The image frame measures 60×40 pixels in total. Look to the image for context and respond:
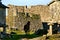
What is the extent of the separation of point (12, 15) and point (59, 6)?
17.5 metres

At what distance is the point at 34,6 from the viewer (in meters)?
56.5

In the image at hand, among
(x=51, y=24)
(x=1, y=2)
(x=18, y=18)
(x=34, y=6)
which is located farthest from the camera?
(x=34, y=6)

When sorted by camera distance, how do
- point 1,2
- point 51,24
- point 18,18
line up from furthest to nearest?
point 18,18 < point 1,2 < point 51,24

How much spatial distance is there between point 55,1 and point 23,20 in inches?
567

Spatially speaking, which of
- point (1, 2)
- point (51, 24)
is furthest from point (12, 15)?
point (51, 24)

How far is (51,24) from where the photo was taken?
35.8 meters

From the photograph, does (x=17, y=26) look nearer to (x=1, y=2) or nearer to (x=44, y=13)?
(x=44, y=13)

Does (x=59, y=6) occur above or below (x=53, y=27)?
above

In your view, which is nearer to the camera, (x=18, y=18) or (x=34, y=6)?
(x=18, y=18)

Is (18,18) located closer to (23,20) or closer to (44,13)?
(23,20)

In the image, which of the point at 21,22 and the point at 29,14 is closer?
the point at 21,22

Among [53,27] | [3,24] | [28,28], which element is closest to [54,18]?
[53,27]

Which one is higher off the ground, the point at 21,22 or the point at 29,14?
the point at 29,14

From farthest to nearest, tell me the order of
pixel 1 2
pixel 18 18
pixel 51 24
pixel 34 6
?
pixel 34 6, pixel 18 18, pixel 1 2, pixel 51 24
